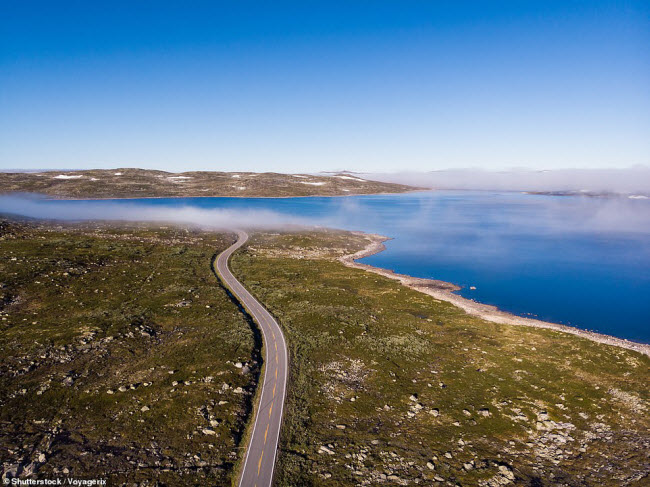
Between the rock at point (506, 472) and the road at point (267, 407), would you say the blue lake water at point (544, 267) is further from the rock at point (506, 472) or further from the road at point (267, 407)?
the road at point (267, 407)

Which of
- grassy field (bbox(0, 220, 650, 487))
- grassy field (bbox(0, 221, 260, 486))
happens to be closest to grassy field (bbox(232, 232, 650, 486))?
grassy field (bbox(0, 220, 650, 487))

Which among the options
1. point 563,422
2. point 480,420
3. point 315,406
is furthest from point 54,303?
point 563,422

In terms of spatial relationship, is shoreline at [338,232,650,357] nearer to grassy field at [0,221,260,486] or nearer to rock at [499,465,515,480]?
rock at [499,465,515,480]

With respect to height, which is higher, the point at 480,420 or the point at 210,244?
the point at 210,244

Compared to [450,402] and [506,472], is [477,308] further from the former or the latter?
[506,472]

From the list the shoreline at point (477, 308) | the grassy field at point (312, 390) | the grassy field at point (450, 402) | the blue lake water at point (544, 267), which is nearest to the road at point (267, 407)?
the grassy field at point (312, 390)

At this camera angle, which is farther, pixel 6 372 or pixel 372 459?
pixel 6 372

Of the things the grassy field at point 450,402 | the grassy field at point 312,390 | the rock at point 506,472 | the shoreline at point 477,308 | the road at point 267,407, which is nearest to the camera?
the road at point 267,407

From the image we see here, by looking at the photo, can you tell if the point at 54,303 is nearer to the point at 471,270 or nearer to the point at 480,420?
the point at 480,420
